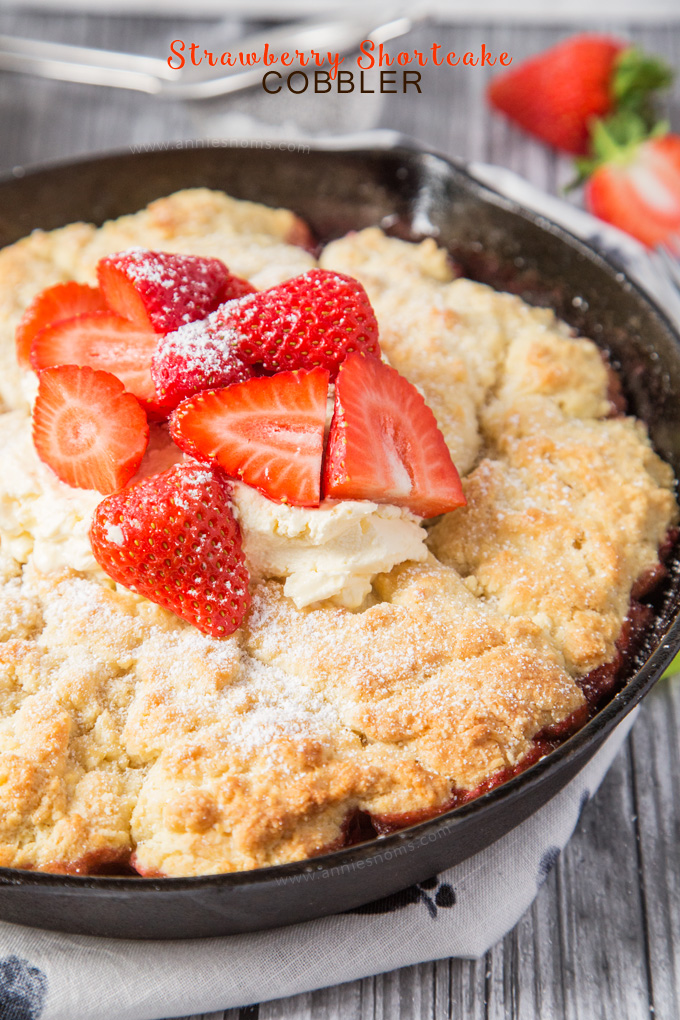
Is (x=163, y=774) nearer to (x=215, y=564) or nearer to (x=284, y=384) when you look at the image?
(x=215, y=564)

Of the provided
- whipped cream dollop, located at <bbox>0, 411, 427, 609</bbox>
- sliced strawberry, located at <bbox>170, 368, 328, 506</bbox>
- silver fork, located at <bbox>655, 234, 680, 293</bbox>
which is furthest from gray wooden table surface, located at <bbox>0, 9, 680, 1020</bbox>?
silver fork, located at <bbox>655, 234, 680, 293</bbox>

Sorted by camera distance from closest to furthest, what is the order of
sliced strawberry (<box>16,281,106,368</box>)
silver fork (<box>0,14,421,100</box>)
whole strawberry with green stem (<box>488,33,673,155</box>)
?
sliced strawberry (<box>16,281,106,368</box>)
silver fork (<box>0,14,421,100</box>)
whole strawberry with green stem (<box>488,33,673,155</box>)

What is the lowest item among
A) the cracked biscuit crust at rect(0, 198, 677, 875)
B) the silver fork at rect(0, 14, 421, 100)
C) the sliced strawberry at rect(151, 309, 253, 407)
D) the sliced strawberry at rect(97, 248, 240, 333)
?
the cracked biscuit crust at rect(0, 198, 677, 875)

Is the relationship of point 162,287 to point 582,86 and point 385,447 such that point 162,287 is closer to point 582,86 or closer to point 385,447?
point 385,447

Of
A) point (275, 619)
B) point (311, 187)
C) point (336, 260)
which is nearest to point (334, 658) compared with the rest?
point (275, 619)

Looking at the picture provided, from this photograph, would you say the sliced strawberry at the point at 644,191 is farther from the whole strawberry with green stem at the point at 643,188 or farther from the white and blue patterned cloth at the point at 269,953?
the white and blue patterned cloth at the point at 269,953

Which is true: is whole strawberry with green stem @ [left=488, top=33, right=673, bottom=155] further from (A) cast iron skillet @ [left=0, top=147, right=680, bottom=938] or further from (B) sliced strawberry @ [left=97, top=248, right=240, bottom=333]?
(B) sliced strawberry @ [left=97, top=248, right=240, bottom=333]

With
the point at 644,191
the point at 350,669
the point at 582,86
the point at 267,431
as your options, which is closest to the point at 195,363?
the point at 267,431
